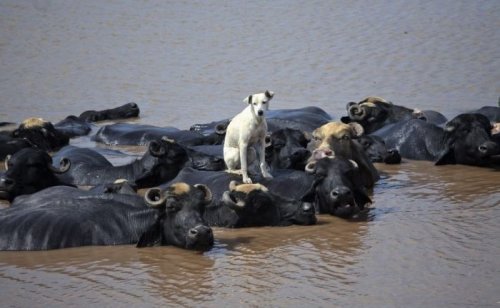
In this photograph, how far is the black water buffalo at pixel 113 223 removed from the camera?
30.7 feet

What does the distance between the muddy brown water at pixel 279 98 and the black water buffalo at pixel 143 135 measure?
1.33ft

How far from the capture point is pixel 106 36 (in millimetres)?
28797

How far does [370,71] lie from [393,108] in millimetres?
6499

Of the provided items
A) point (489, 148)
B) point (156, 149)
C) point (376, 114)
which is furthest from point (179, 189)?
point (376, 114)

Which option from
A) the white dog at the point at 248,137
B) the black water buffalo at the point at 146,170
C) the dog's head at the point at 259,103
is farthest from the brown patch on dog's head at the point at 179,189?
the black water buffalo at the point at 146,170

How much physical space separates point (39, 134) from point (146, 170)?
3560 millimetres

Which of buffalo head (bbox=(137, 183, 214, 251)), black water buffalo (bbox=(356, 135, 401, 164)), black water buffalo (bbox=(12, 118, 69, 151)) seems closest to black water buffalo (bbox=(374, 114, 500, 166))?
black water buffalo (bbox=(356, 135, 401, 164))

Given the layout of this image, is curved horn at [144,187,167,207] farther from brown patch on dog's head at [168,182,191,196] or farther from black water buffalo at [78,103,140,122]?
black water buffalo at [78,103,140,122]

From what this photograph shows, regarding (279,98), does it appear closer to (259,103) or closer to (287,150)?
(287,150)

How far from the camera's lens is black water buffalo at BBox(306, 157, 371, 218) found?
34.4ft

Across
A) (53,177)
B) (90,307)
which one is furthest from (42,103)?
(90,307)

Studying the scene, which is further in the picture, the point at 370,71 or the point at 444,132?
the point at 370,71

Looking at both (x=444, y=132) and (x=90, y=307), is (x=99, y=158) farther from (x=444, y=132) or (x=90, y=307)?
(x=90, y=307)

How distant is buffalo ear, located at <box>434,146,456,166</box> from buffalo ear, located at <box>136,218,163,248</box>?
5.02m
